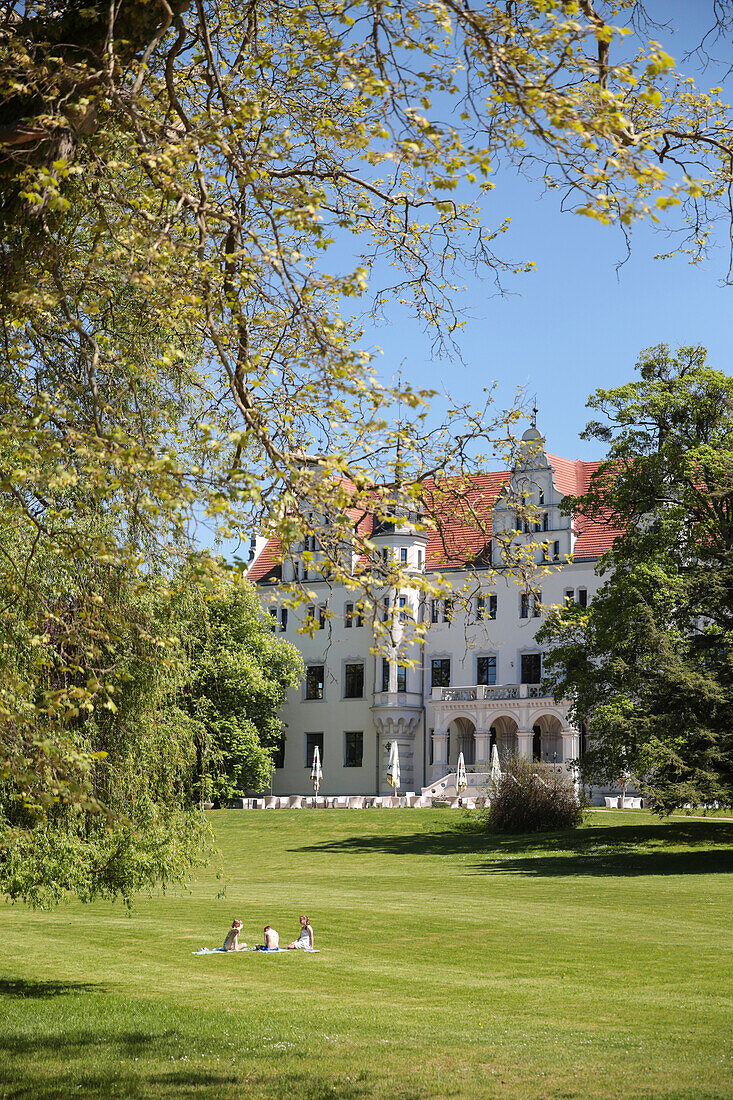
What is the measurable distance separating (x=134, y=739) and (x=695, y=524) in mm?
24043

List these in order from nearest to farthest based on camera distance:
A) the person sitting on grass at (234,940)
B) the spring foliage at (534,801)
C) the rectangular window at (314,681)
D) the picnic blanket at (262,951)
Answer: the picnic blanket at (262,951), the person sitting on grass at (234,940), the spring foliage at (534,801), the rectangular window at (314,681)

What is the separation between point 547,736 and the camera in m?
59.6

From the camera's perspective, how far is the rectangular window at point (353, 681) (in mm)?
64438

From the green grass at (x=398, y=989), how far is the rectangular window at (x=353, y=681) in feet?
104

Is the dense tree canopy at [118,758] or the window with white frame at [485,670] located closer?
the dense tree canopy at [118,758]

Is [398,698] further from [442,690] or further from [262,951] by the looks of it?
[262,951]

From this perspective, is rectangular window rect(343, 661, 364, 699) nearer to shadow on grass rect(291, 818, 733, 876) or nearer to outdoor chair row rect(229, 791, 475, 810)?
outdoor chair row rect(229, 791, 475, 810)

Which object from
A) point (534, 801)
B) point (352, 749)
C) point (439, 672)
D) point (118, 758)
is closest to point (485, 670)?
point (439, 672)

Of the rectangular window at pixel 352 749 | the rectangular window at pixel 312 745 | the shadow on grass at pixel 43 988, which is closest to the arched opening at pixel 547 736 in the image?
the rectangular window at pixel 352 749

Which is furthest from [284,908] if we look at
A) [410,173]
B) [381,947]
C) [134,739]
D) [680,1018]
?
[410,173]

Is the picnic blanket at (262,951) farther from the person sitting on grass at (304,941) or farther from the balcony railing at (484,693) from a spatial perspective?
the balcony railing at (484,693)

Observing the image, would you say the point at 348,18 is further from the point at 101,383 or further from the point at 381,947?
the point at 381,947

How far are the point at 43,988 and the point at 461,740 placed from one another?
46.4 m

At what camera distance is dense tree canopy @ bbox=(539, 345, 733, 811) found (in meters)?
31.1
